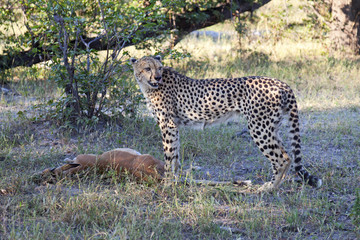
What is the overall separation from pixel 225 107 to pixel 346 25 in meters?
6.88

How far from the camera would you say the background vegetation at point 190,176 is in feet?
11.6

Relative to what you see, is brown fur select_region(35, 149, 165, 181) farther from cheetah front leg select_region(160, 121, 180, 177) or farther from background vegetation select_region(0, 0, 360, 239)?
cheetah front leg select_region(160, 121, 180, 177)

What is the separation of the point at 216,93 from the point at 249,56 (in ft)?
18.2

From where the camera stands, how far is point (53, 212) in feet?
12.0

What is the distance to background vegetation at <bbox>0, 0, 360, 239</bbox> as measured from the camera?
3.55 meters

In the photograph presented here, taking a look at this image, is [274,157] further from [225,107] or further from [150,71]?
[150,71]

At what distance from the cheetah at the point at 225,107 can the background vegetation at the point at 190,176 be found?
323mm

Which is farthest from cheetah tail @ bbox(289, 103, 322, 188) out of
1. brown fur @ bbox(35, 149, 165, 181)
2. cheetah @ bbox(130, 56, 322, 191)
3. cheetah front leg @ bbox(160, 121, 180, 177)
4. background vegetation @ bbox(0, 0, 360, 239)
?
brown fur @ bbox(35, 149, 165, 181)

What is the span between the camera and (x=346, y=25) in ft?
34.2

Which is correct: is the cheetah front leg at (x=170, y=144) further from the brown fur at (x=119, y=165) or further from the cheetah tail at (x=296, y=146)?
the cheetah tail at (x=296, y=146)

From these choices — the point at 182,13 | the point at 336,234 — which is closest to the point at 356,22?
the point at 182,13

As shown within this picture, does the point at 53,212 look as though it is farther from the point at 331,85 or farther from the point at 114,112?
the point at 331,85

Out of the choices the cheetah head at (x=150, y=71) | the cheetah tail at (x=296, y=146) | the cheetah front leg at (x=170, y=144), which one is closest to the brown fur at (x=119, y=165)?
the cheetah front leg at (x=170, y=144)

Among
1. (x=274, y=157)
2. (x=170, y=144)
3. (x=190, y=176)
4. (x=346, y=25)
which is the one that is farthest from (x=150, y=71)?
(x=346, y=25)
